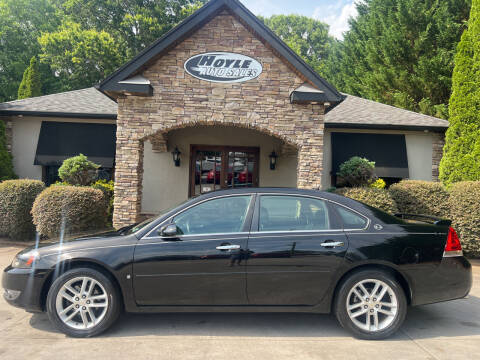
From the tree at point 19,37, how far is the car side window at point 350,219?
25711 mm

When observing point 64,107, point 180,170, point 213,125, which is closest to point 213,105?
point 213,125

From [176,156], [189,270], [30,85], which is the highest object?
[30,85]

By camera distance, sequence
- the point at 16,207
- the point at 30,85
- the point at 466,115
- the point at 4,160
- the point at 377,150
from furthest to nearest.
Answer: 1. the point at 30,85
2. the point at 377,150
3. the point at 4,160
4. the point at 466,115
5. the point at 16,207

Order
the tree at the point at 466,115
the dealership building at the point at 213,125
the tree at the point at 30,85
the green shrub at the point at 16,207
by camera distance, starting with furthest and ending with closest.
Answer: the tree at the point at 30,85
the tree at the point at 466,115
the dealership building at the point at 213,125
the green shrub at the point at 16,207

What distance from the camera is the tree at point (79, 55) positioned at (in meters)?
22.0

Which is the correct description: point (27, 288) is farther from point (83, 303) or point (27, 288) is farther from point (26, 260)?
point (83, 303)

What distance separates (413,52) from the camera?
16922 mm

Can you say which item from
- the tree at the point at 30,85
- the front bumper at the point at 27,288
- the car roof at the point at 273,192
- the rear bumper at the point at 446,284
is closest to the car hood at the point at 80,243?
the front bumper at the point at 27,288

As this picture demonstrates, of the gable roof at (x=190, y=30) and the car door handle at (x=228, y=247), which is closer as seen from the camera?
the car door handle at (x=228, y=247)

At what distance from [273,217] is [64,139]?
386 inches

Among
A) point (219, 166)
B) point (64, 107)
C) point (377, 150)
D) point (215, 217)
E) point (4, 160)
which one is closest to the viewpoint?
point (215, 217)

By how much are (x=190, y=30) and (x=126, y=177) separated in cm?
377

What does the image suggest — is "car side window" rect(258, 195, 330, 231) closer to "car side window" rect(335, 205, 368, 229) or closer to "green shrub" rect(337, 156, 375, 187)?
"car side window" rect(335, 205, 368, 229)

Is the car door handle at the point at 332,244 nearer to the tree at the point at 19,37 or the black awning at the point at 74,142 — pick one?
the black awning at the point at 74,142
